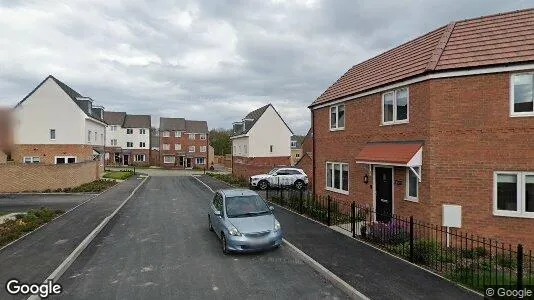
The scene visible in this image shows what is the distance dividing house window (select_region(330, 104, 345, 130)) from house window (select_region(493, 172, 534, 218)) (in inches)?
308

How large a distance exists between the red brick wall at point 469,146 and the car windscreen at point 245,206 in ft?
17.4

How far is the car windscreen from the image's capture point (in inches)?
446

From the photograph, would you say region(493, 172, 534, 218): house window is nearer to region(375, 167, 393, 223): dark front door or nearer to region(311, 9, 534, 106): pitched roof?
region(311, 9, 534, 106): pitched roof

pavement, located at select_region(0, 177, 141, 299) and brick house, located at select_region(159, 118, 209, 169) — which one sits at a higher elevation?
brick house, located at select_region(159, 118, 209, 169)

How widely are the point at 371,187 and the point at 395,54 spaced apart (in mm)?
6170

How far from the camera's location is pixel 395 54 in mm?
16266

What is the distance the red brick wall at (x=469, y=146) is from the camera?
35.4 feet

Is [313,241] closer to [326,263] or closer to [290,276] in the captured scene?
[326,263]

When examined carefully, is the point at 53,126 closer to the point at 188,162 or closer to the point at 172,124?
the point at 172,124

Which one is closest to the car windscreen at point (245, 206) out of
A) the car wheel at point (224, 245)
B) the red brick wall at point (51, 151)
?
the car wheel at point (224, 245)

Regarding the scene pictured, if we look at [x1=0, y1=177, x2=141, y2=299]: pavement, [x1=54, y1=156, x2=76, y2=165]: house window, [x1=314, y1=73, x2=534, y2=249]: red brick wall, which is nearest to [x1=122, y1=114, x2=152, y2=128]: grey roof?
[x1=54, y1=156, x2=76, y2=165]: house window

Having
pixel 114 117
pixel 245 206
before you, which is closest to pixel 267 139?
pixel 245 206

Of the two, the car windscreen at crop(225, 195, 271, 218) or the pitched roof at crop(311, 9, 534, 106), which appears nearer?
the pitched roof at crop(311, 9, 534, 106)

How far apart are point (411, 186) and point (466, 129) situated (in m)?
2.65
